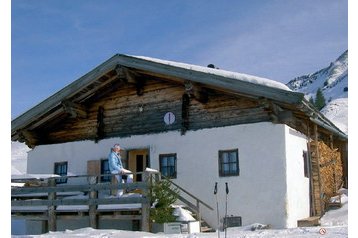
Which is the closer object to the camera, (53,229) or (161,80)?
(53,229)

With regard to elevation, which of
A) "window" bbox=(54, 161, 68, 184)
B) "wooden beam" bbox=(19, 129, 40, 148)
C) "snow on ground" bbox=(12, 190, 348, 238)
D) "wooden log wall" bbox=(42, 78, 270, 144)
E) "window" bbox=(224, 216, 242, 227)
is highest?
"wooden log wall" bbox=(42, 78, 270, 144)

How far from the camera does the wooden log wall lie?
Answer: 13.6 m

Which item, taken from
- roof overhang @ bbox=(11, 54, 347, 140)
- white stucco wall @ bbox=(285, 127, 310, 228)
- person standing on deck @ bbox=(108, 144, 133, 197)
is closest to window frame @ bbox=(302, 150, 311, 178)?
white stucco wall @ bbox=(285, 127, 310, 228)

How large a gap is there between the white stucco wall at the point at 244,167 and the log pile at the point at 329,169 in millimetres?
2186

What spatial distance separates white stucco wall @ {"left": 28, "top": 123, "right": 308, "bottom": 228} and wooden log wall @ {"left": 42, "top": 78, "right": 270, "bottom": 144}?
0.31 meters

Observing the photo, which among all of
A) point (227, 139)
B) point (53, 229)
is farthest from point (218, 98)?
point (53, 229)

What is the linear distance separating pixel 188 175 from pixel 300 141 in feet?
11.2

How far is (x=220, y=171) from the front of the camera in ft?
44.4

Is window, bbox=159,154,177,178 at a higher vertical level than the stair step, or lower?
higher

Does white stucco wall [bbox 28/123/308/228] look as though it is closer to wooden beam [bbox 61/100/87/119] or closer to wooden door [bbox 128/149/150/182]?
wooden door [bbox 128/149/150/182]

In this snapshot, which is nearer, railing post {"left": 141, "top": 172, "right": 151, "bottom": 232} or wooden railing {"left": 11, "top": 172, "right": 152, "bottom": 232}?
railing post {"left": 141, "top": 172, "right": 151, "bottom": 232}

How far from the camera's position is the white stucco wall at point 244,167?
1253 centimetres

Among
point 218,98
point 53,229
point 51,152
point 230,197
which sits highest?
point 218,98
